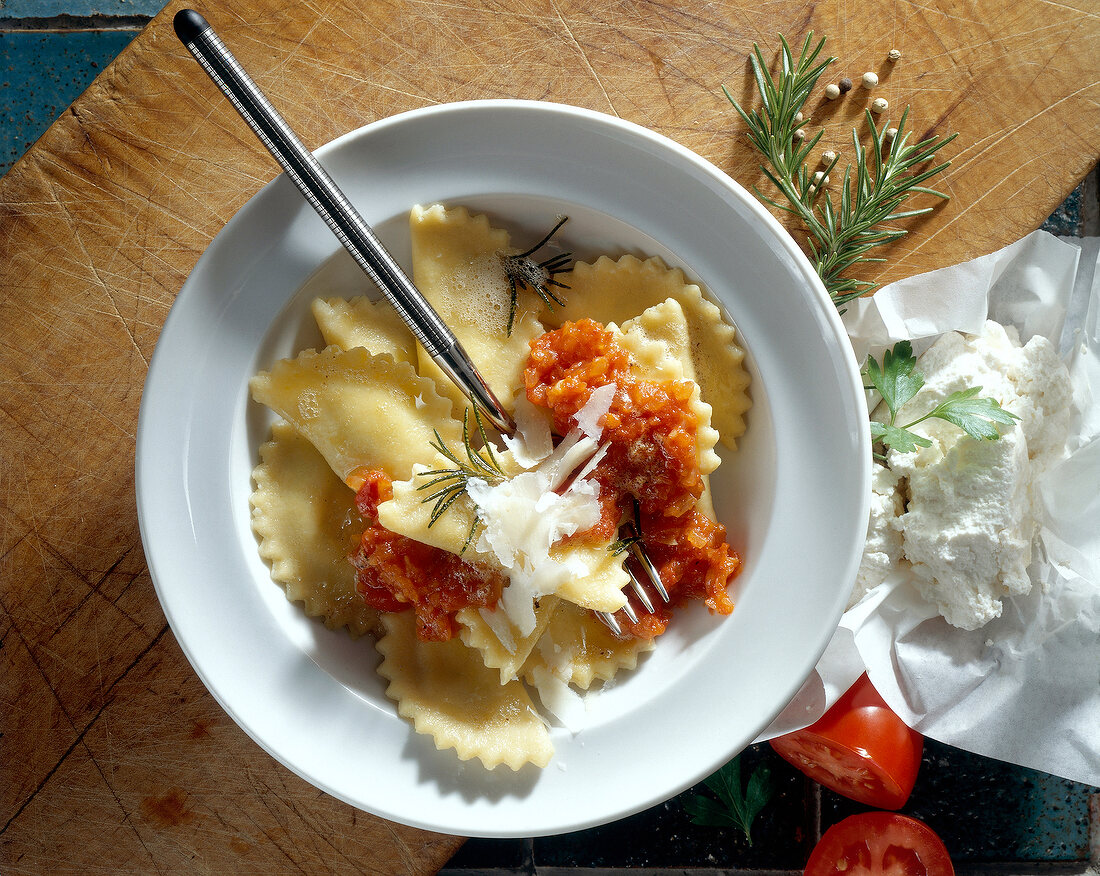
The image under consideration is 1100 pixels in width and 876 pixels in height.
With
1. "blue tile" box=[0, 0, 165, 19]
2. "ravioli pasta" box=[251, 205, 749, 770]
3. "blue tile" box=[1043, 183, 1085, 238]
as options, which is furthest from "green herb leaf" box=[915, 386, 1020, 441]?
"blue tile" box=[0, 0, 165, 19]

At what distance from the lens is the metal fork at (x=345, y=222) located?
2.45 meters

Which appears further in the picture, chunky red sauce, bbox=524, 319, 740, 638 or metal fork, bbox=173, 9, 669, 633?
chunky red sauce, bbox=524, 319, 740, 638

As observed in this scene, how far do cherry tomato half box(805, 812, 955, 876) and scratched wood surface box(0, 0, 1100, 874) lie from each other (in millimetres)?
1674

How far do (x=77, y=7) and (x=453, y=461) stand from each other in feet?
10.6

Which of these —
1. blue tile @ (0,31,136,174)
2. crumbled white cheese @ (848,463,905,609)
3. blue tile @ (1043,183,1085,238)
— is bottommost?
blue tile @ (1043,183,1085,238)

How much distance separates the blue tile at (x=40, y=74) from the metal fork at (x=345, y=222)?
186 centimetres

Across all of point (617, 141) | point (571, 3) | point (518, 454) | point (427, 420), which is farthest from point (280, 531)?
point (571, 3)

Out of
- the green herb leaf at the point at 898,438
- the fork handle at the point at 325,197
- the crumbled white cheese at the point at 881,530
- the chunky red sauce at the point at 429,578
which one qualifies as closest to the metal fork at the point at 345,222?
the fork handle at the point at 325,197

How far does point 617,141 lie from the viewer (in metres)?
2.64

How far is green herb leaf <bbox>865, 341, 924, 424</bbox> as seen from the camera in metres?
3.04

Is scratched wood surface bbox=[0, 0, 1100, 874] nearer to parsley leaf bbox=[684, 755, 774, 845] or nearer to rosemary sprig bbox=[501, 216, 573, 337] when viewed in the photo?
rosemary sprig bbox=[501, 216, 573, 337]

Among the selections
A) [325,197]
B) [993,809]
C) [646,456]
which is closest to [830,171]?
[646,456]

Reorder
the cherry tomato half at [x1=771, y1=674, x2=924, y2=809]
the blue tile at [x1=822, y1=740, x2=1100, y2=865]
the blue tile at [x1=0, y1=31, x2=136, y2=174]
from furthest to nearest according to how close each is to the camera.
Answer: the blue tile at [x1=0, y1=31, x2=136, y2=174]
the blue tile at [x1=822, y1=740, x2=1100, y2=865]
the cherry tomato half at [x1=771, y1=674, x2=924, y2=809]

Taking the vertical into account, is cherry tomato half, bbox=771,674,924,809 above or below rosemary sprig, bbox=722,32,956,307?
below
